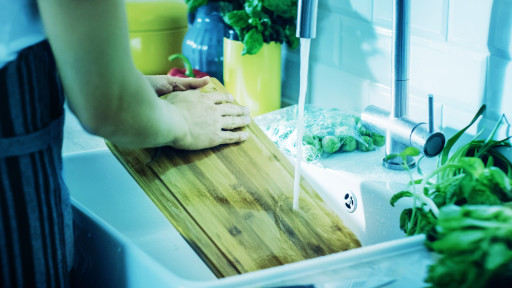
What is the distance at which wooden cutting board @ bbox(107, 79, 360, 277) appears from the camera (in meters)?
0.84

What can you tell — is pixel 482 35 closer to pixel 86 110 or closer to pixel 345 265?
pixel 345 265

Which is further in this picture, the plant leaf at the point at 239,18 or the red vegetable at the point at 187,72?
the red vegetable at the point at 187,72

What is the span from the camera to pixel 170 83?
3.32ft

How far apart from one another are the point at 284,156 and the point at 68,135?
57 cm

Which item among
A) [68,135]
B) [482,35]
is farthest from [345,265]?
[68,135]

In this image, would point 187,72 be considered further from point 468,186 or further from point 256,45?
point 468,186

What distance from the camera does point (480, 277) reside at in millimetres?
538

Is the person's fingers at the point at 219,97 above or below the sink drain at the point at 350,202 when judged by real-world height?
above

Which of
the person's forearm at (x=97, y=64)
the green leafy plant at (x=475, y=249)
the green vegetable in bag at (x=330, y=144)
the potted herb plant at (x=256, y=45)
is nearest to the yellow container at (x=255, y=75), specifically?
the potted herb plant at (x=256, y=45)

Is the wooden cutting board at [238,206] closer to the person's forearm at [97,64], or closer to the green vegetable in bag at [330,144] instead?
the green vegetable in bag at [330,144]

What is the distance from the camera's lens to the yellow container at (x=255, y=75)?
132 cm

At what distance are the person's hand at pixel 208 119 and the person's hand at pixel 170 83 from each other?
0.03m

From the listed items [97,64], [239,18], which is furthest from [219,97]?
[97,64]

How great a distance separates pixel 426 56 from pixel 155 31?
746 mm
